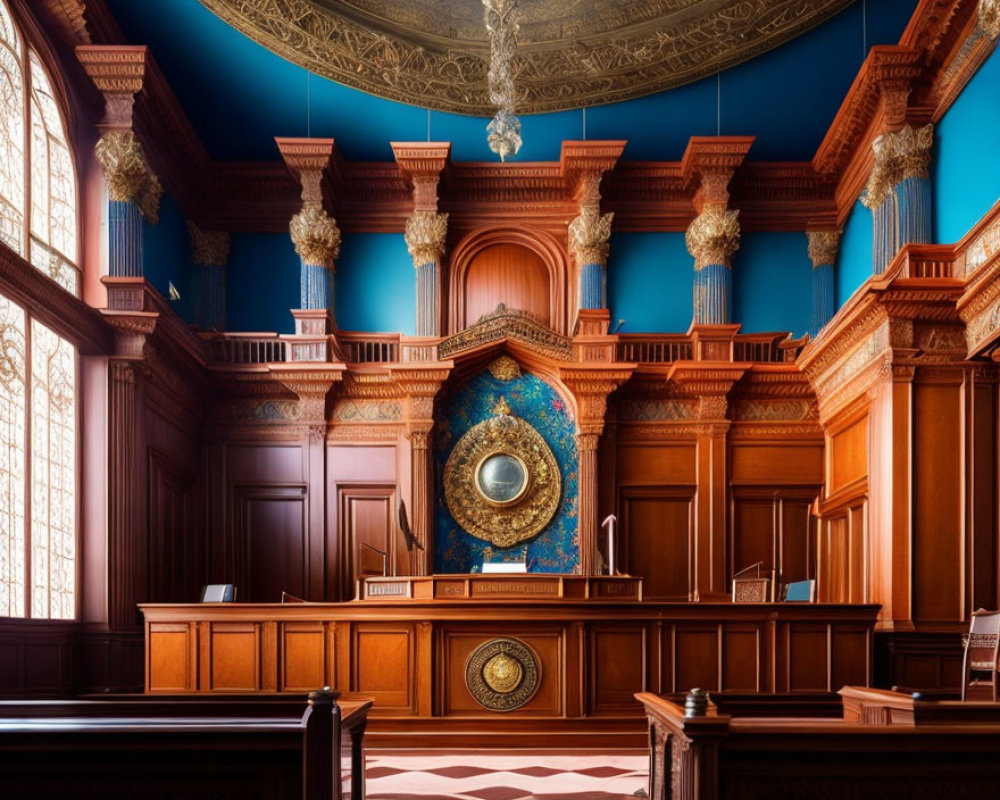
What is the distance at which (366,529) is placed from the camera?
13414mm

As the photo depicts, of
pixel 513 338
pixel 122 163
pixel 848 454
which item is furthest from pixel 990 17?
pixel 122 163

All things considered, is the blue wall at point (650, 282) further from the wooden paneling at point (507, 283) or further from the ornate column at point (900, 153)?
the ornate column at point (900, 153)

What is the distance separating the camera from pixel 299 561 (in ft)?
43.6

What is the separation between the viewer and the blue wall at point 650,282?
1408 cm

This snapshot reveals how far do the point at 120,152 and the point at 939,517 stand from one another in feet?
29.7

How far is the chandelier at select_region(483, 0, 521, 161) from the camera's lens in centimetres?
907

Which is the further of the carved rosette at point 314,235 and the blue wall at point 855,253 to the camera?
the carved rosette at point 314,235

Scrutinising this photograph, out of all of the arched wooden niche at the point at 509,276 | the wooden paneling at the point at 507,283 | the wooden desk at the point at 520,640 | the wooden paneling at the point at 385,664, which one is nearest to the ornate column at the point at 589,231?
the arched wooden niche at the point at 509,276

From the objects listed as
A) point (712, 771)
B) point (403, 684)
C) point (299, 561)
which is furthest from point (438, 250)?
point (712, 771)

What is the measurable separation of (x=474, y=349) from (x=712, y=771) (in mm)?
9722

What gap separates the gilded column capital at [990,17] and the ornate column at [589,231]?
518cm

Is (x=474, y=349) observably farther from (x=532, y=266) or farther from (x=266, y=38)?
(x=266, y=38)

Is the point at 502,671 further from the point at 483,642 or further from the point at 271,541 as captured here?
the point at 271,541

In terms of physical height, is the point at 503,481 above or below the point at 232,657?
above
